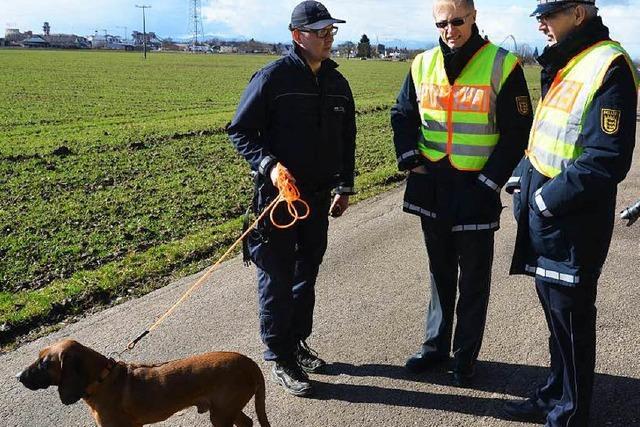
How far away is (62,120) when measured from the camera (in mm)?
20016

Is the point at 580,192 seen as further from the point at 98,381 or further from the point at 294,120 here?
the point at 98,381

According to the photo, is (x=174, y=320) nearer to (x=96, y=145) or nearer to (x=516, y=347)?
(x=516, y=347)

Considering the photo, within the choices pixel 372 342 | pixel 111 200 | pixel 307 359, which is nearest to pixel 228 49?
pixel 111 200

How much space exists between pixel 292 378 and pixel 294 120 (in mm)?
1678

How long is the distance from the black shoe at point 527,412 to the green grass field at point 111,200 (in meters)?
3.43

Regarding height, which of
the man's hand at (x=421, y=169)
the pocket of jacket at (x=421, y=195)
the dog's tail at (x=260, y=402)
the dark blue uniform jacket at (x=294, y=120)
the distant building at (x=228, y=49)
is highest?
the distant building at (x=228, y=49)

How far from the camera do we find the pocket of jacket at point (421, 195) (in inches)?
166

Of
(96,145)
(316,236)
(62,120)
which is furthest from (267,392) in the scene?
(62,120)

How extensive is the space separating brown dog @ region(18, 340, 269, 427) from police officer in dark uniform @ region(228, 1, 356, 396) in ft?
2.44

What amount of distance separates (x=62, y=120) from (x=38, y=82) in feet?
59.6

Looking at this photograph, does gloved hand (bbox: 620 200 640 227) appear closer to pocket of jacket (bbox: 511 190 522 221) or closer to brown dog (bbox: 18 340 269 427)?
pocket of jacket (bbox: 511 190 522 221)

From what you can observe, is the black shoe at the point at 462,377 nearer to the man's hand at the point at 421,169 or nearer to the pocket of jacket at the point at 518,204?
the pocket of jacket at the point at 518,204

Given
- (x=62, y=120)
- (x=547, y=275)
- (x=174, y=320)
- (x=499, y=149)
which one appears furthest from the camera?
(x=62, y=120)

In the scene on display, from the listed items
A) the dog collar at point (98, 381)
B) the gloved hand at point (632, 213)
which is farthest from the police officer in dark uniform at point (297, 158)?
the gloved hand at point (632, 213)
